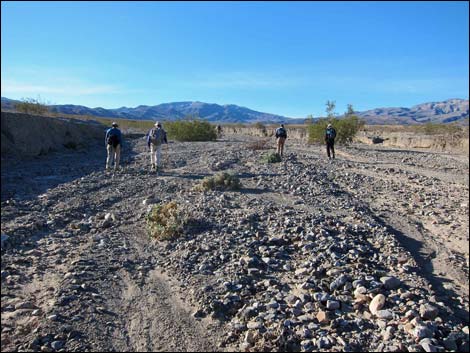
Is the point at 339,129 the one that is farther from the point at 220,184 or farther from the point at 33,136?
the point at 220,184

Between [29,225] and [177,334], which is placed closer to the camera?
[177,334]

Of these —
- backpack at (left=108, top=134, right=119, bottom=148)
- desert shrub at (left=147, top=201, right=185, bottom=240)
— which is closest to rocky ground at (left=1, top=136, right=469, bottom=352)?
desert shrub at (left=147, top=201, right=185, bottom=240)

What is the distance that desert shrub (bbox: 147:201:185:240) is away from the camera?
27.8 feet

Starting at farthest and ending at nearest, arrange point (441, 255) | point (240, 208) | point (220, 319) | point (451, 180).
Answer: point (451, 180) < point (240, 208) < point (441, 255) < point (220, 319)

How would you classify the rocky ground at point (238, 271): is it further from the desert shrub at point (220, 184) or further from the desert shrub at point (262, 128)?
the desert shrub at point (262, 128)

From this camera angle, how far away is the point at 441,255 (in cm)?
807

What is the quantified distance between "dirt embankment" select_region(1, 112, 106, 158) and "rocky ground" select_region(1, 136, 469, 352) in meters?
8.62

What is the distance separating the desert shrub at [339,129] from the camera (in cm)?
3153

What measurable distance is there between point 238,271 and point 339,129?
26.3m

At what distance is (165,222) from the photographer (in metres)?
9.02

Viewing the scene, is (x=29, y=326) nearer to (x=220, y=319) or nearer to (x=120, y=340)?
(x=120, y=340)

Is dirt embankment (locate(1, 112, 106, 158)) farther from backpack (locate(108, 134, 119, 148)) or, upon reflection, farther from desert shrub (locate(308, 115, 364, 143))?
desert shrub (locate(308, 115, 364, 143))

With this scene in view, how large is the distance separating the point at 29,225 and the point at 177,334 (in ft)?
17.7

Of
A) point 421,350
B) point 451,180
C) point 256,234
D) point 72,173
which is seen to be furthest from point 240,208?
point 451,180
